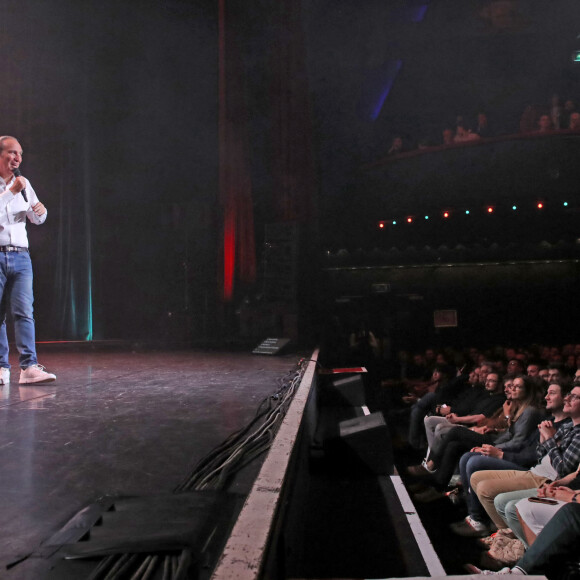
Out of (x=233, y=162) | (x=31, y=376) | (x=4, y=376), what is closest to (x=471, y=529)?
(x=31, y=376)

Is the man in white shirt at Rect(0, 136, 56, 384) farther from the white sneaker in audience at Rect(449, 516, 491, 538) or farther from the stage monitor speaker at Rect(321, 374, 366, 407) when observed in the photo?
the stage monitor speaker at Rect(321, 374, 366, 407)

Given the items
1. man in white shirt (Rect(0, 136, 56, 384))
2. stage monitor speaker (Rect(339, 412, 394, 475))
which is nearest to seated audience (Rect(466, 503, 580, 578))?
stage monitor speaker (Rect(339, 412, 394, 475))

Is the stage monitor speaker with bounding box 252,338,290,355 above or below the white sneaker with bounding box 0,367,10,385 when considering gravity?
below

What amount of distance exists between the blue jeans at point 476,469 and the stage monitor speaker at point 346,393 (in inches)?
61.0

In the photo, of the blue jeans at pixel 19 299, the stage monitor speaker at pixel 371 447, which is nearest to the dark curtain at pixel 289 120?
the stage monitor speaker at pixel 371 447

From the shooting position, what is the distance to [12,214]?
2371 millimetres

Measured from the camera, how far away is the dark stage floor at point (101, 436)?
3.22ft

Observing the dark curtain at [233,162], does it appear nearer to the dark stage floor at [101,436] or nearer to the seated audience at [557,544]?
the dark stage floor at [101,436]

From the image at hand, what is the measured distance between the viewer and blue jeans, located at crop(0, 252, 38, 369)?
7.75ft

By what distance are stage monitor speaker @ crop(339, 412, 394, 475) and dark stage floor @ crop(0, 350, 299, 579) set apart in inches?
19.8

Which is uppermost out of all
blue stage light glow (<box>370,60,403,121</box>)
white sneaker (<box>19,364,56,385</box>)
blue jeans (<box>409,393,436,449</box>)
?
blue stage light glow (<box>370,60,403,121</box>)

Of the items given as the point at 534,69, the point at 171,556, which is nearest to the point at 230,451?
the point at 171,556

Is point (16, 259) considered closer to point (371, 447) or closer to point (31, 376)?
point (31, 376)

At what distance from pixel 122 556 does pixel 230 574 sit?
0.19 metres
